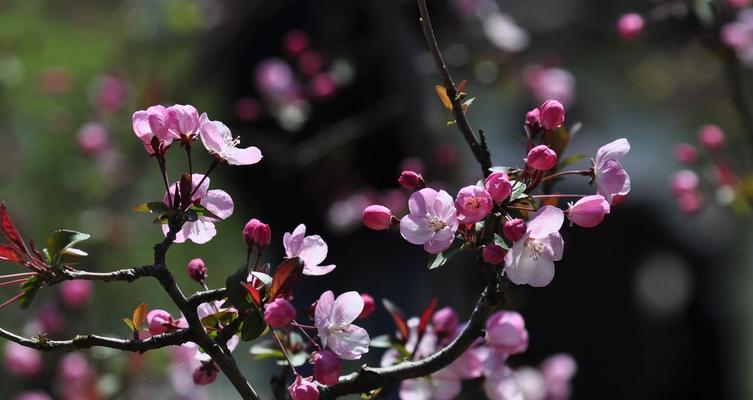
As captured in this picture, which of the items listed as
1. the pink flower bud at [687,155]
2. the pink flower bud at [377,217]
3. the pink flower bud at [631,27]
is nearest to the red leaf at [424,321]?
the pink flower bud at [377,217]

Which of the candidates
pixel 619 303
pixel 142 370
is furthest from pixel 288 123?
pixel 619 303

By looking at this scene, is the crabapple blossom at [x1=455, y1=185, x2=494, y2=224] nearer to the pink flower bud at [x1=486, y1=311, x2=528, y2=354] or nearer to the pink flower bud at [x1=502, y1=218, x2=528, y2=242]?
the pink flower bud at [x1=502, y1=218, x2=528, y2=242]

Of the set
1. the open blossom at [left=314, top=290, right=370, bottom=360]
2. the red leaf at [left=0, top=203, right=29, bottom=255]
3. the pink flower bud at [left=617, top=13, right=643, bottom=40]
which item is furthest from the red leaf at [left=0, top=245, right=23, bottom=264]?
the pink flower bud at [left=617, top=13, right=643, bottom=40]

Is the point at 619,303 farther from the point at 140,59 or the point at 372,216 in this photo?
the point at 372,216

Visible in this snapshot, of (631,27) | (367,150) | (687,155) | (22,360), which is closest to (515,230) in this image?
(631,27)

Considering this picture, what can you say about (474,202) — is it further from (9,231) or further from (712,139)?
(712,139)

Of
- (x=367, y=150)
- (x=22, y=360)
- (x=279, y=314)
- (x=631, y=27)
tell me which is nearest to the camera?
(x=279, y=314)

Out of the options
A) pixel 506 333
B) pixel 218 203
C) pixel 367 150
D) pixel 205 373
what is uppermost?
pixel 218 203
